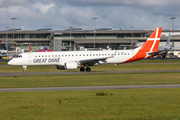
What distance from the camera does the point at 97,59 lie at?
4359 cm

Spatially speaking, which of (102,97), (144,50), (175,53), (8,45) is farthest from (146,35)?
(102,97)

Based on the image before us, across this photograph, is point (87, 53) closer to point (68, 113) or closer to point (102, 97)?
point (102, 97)

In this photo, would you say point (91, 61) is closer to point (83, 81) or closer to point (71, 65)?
point (71, 65)

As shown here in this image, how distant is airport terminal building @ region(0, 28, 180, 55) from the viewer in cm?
13338

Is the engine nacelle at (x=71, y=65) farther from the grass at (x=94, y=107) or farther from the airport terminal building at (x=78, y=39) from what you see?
the airport terminal building at (x=78, y=39)

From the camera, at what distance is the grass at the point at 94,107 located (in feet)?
42.9

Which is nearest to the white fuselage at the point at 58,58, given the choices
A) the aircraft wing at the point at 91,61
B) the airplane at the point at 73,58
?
the airplane at the point at 73,58

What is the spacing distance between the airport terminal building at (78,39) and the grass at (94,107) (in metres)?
113

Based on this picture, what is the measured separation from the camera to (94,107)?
15164mm

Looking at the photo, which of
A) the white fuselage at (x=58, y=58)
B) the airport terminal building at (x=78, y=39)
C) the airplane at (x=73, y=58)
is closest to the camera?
the airplane at (x=73, y=58)

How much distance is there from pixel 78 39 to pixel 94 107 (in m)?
127

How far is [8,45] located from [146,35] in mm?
80241

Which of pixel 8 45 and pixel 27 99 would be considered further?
pixel 8 45

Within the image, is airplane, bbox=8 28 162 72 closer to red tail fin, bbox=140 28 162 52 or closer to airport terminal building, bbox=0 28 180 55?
red tail fin, bbox=140 28 162 52
